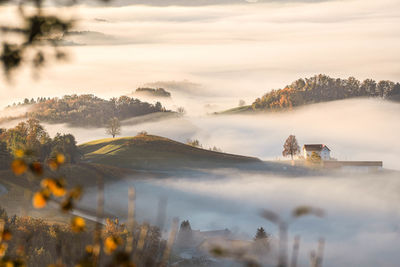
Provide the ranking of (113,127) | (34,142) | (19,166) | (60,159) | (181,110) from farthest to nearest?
(181,110), (113,127), (34,142), (60,159), (19,166)

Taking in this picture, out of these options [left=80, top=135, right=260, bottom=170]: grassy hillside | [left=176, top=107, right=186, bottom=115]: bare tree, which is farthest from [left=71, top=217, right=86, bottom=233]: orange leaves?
[left=176, top=107, right=186, bottom=115]: bare tree

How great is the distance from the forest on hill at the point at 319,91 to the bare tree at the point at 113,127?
31.8 metres

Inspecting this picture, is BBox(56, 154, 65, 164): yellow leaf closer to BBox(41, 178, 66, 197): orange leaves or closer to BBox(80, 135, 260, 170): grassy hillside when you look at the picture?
BBox(41, 178, 66, 197): orange leaves

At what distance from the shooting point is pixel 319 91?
94.9 metres

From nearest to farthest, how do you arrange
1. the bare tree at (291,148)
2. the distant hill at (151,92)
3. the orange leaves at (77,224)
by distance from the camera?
the orange leaves at (77,224) → the bare tree at (291,148) → the distant hill at (151,92)

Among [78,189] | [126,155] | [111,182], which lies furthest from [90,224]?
[78,189]

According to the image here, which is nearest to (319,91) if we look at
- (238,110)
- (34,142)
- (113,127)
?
(238,110)

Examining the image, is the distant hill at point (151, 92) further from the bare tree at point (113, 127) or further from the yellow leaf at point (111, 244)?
the yellow leaf at point (111, 244)

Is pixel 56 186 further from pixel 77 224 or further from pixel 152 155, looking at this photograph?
pixel 152 155

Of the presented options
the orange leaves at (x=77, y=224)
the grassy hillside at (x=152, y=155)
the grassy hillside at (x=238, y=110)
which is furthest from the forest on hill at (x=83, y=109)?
the orange leaves at (x=77, y=224)

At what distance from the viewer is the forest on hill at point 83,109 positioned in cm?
7419

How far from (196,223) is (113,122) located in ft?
59.9

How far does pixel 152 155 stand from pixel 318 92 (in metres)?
37.1

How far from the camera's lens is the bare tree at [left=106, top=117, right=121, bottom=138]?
71250 mm
